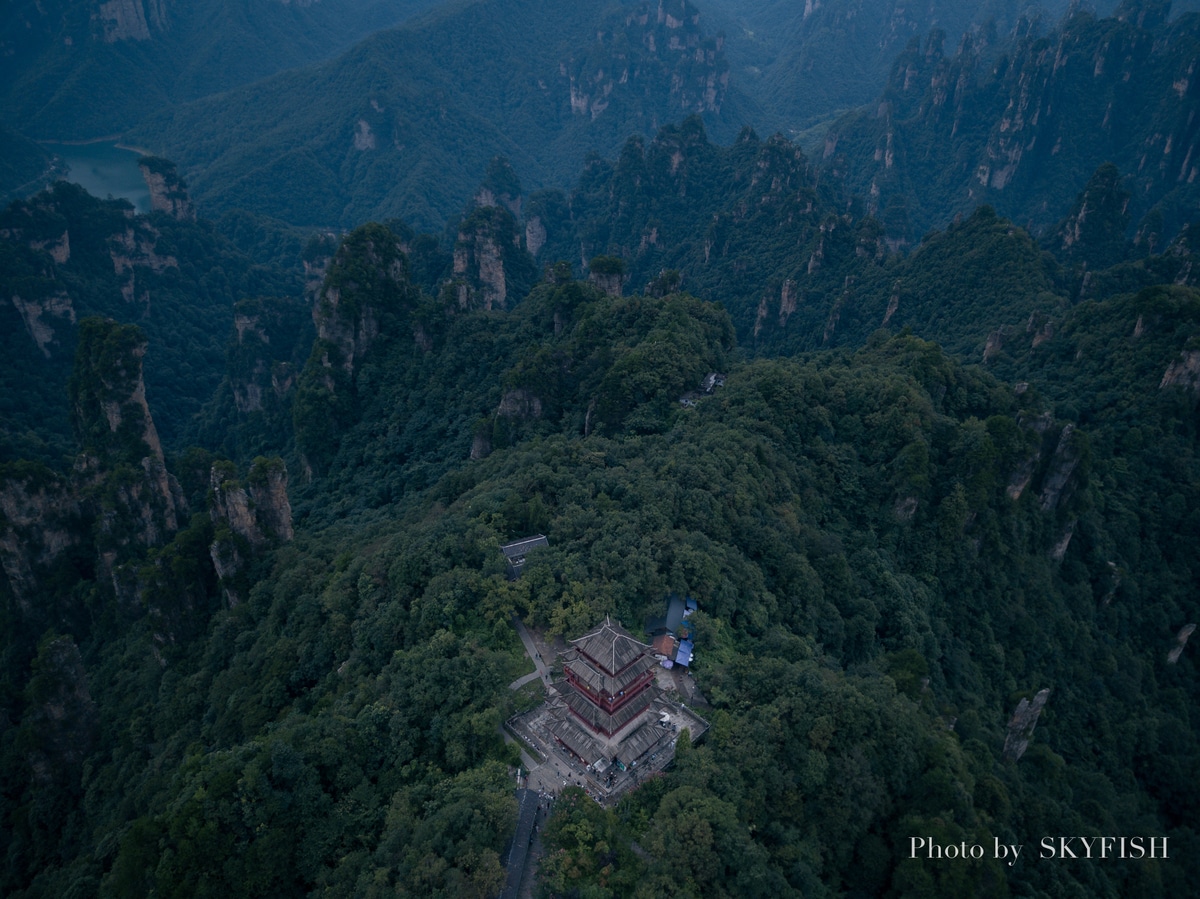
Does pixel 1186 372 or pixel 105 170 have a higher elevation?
pixel 105 170

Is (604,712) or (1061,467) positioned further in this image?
(1061,467)

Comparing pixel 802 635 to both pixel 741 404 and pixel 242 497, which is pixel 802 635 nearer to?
pixel 741 404

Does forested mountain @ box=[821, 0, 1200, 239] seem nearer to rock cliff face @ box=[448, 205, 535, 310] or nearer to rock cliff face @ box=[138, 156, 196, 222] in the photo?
rock cliff face @ box=[448, 205, 535, 310]

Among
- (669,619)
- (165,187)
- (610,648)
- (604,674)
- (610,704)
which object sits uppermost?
(165,187)

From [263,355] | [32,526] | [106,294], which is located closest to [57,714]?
[32,526]

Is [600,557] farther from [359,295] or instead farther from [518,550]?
[359,295]

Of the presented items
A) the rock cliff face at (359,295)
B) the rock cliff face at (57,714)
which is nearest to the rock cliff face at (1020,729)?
the rock cliff face at (57,714)
